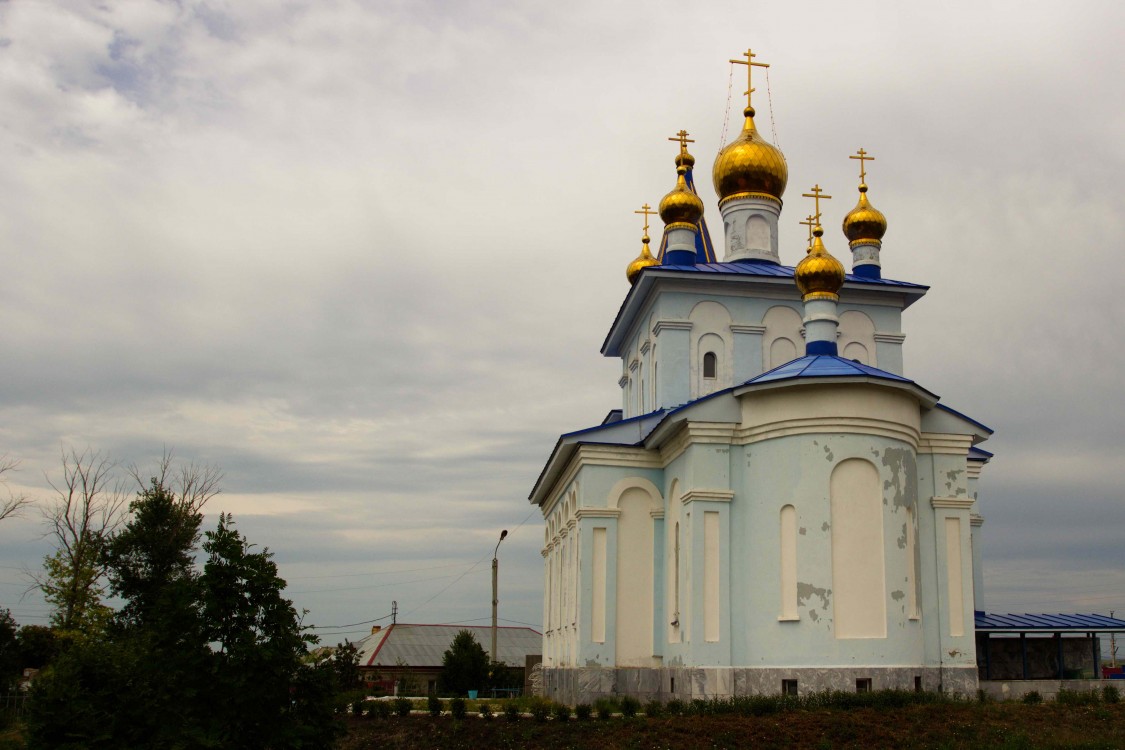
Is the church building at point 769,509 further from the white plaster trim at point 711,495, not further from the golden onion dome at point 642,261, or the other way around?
the golden onion dome at point 642,261

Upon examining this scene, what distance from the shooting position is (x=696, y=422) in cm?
1997

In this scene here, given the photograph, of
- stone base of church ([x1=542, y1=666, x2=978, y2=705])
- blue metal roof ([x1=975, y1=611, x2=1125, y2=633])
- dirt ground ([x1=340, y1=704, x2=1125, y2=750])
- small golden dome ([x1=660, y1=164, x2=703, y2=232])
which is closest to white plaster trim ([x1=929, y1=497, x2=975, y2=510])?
blue metal roof ([x1=975, y1=611, x2=1125, y2=633])

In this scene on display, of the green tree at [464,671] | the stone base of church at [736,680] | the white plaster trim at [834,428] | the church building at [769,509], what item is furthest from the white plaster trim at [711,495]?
the green tree at [464,671]

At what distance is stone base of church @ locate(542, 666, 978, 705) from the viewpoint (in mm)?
17969

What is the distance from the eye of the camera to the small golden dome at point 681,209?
27.3 m

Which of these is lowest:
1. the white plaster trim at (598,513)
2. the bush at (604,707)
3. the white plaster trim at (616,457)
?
the bush at (604,707)

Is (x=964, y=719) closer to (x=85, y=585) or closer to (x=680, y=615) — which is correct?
(x=680, y=615)

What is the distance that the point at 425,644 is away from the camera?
51.3m

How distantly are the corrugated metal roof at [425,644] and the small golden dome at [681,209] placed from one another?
2427 cm

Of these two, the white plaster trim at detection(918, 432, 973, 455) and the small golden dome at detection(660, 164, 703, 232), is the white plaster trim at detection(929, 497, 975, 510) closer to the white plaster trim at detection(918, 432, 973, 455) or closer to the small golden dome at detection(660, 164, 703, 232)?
the white plaster trim at detection(918, 432, 973, 455)

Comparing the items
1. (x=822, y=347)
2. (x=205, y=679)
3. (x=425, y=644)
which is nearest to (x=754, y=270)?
(x=822, y=347)

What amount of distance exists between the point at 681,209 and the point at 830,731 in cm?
1555

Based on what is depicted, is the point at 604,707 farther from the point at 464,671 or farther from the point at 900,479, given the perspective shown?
the point at 464,671

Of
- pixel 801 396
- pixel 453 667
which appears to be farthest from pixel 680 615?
pixel 453 667
